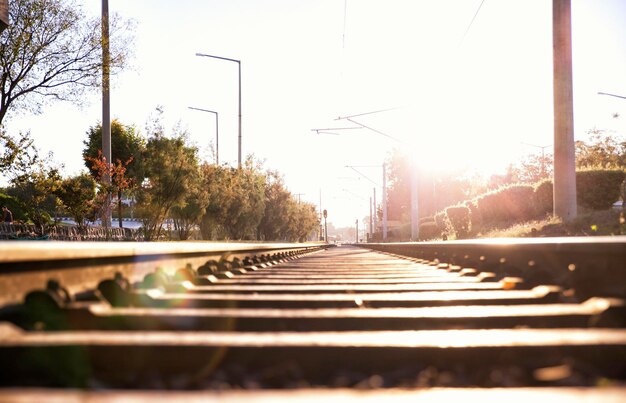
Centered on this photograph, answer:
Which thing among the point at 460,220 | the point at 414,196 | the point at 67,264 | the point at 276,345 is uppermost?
the point at 414,196

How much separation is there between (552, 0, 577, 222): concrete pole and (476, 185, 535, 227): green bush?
865 centimetres

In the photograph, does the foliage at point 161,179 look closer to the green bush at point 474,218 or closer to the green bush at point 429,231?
the green bush at point 474,218

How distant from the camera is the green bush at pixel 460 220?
2853 cm

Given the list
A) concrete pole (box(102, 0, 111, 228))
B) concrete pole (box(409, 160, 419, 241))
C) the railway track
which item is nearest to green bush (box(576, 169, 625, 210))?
concrete pole (box(409, 160, 419, 241))

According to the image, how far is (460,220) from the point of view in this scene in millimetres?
29234

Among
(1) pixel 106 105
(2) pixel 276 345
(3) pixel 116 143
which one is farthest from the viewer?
(3) pixel 116 143

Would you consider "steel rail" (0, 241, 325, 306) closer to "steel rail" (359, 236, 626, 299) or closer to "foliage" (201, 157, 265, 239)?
"steel rail" (359, 236, 626, 299)

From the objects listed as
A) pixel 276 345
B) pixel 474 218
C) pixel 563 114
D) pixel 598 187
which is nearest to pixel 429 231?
pixel 474 218

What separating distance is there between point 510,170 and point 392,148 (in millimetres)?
37972

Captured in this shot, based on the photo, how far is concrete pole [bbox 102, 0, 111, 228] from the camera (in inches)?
900

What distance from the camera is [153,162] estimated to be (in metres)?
27.2

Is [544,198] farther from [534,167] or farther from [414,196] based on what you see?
[534,167]

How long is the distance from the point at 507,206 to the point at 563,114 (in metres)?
10.4

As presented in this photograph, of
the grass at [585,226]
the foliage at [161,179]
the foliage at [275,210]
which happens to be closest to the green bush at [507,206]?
the grass at [585,226]
